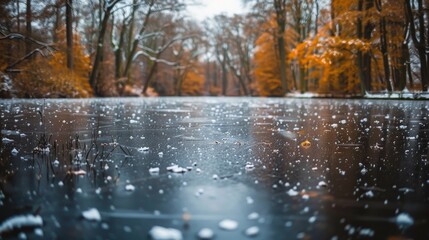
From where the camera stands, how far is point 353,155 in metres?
2.92

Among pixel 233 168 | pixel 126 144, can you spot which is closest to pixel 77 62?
pixel 126 144

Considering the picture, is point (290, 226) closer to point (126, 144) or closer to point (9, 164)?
point (9, 164)

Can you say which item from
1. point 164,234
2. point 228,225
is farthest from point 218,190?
point 164,234

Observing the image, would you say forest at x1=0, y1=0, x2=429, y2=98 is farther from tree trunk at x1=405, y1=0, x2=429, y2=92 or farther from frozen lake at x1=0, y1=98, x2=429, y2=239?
frozen lake at x1=0, y1=98, x2=429, y2=239

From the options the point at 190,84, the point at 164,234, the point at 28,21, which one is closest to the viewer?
the point at 164,234

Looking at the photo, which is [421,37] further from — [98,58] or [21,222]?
[98,58]

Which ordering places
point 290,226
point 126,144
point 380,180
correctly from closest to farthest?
1. point 290,226
2. point 380,180
3. point 126,144

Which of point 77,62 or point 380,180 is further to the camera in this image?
point 77,62

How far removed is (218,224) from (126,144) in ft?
7.38

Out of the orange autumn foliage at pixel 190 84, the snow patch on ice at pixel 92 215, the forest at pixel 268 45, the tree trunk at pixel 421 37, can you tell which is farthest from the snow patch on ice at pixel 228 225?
the orange autumn foliage at pixel 190 84

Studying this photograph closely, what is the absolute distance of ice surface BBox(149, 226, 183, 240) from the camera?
1285 mm

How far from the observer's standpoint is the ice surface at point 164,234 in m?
1.29

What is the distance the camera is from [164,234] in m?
1.29

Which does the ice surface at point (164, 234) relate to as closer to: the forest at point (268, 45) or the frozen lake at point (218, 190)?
the frozen lake at point (218, 190)
